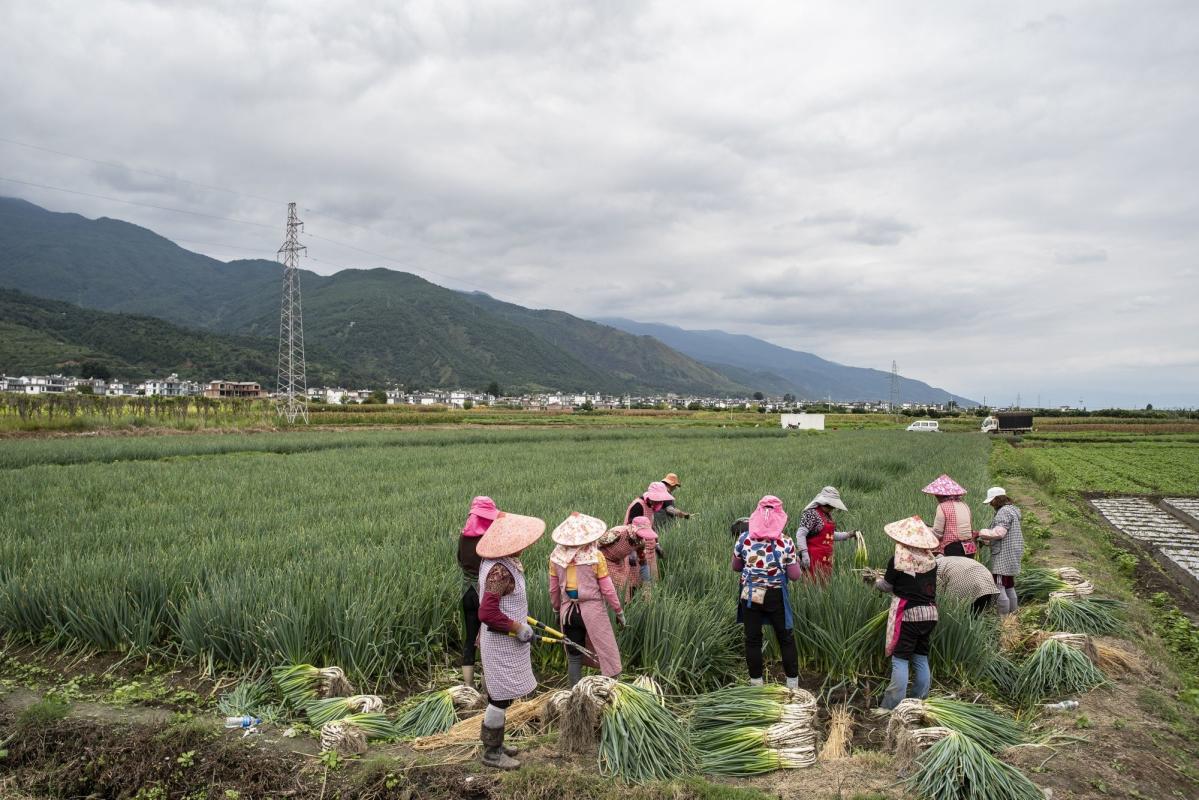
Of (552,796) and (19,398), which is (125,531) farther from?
(19,398)

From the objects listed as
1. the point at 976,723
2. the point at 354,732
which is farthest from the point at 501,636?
the point at 976,723

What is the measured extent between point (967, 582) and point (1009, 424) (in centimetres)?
6251

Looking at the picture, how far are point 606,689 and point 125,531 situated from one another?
24.2 ft

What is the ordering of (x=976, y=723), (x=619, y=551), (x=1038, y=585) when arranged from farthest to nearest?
(x=1038, y=585)
(x=619, y=551)
(x=976, y=723)

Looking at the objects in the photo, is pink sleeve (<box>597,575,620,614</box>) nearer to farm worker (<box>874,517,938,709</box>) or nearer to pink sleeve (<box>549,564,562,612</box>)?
pink sleeve (<box>549,564,562,612</box>)

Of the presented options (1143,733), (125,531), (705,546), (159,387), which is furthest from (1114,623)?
(159,387)

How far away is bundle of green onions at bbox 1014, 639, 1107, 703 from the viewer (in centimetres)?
496

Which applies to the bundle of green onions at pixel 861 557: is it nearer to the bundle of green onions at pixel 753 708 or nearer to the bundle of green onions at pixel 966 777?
the bundle of green onions at pixel 753 708

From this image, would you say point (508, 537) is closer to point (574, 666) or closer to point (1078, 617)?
point (574, 666)

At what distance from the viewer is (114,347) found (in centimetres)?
9656

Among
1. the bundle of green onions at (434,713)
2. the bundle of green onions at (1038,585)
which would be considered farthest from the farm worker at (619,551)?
the bundle of green onions at (1038,585)

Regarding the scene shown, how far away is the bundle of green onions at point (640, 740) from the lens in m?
3.55

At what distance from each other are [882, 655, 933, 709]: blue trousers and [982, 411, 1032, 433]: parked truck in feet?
202

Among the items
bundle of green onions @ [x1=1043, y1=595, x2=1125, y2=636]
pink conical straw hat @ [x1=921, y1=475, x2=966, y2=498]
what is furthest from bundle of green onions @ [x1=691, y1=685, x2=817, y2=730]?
bundle of green onions @ [x1=1043, y1=595, x2=1125, y2=636]
